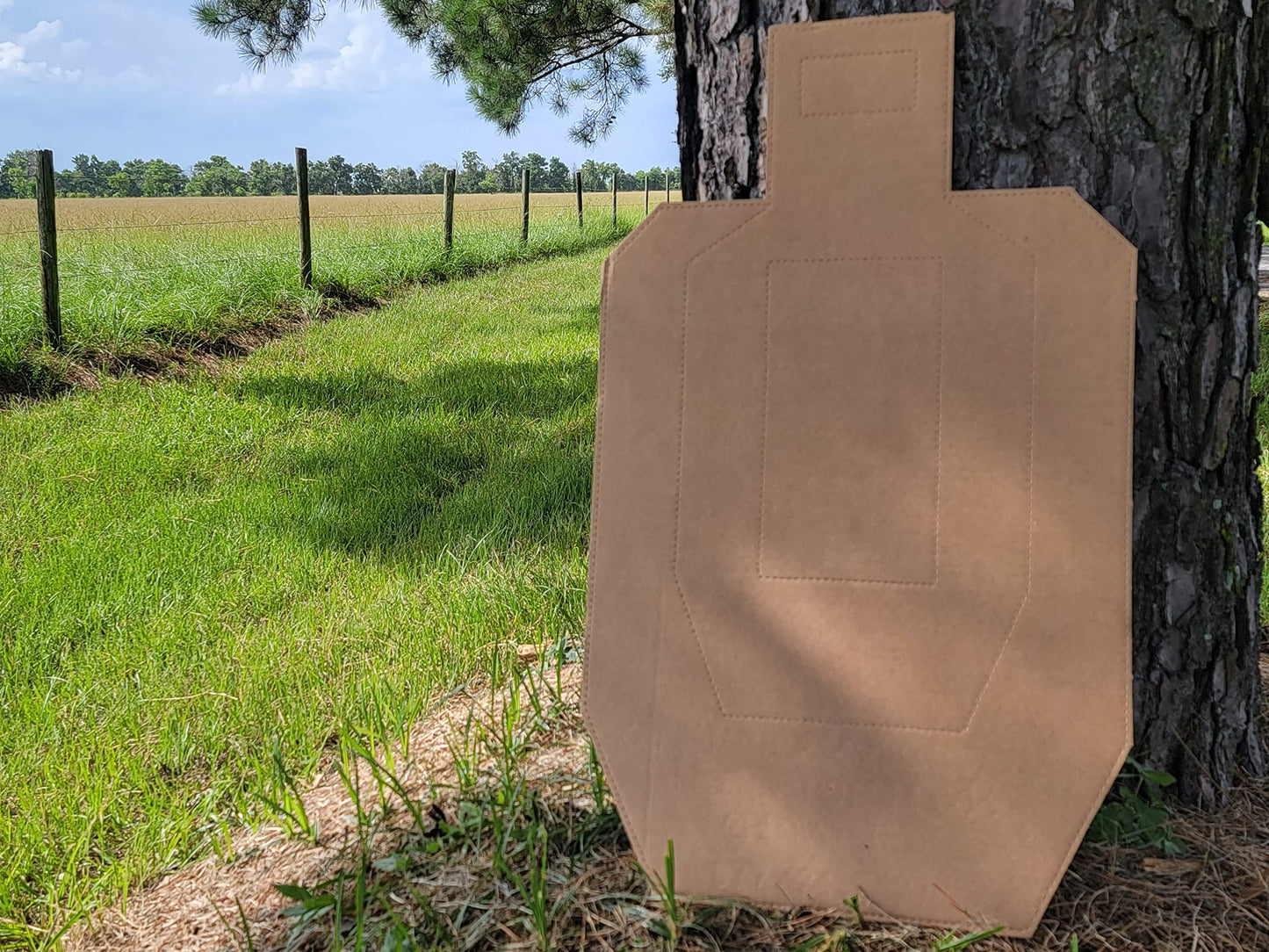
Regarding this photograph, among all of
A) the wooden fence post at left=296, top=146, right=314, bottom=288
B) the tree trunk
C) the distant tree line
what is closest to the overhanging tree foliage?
the wooden fence post at left=296, top=146, right=314, bottom=288

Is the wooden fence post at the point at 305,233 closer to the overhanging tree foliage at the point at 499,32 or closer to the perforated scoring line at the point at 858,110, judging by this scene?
the overhanging tree foliage at the point at 499,32

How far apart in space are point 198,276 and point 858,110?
279 inches

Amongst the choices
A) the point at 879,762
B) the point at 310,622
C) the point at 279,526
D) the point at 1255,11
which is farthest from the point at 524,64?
the point at 879,762

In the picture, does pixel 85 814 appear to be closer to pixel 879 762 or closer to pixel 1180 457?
pixel 879 762

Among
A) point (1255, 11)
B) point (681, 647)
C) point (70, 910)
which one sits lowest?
point (70, 910)

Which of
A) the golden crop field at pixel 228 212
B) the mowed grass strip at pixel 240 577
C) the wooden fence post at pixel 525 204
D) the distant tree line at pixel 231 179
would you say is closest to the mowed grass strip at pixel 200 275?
the wooden fence post at pixel 525 204

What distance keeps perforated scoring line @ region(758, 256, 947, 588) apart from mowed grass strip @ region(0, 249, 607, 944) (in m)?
0.85

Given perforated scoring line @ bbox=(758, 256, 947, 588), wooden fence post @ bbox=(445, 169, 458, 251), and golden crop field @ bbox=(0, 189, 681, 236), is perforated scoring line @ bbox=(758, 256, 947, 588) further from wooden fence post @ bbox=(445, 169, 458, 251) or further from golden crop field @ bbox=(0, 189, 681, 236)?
wooden fence post @ bbox=(445, 169, 458, 251)

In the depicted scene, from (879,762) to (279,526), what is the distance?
8.48 feet

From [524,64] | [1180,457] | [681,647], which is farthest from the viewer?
[524,64]

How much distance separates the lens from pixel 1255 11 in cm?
149

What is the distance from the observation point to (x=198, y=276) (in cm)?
731

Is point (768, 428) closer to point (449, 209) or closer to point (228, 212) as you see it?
point (449, 209)

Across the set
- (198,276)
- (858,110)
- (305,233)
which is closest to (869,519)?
(858,110)
